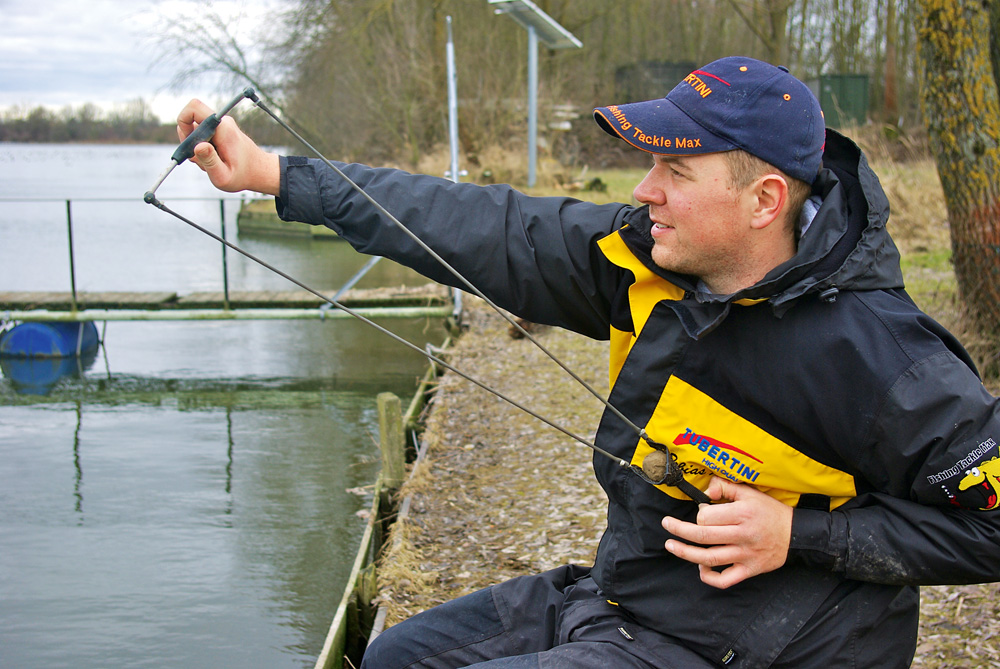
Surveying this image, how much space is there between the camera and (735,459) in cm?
181

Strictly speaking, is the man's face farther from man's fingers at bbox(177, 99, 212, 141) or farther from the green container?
the green container

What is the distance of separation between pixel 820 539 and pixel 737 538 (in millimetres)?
167

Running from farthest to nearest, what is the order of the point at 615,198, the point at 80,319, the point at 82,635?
the point at 615,198
the point at 80,319
the point at 82,635

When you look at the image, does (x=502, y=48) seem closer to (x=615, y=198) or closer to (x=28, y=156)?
(x=615, y=198)

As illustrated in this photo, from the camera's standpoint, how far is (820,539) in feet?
5.63

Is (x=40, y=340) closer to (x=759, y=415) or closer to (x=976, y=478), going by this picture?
(x=759, y=415)

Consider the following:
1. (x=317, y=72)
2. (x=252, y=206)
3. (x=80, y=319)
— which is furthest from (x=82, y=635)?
(x=317, y=72)

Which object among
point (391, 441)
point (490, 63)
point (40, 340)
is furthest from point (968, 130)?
point (490, 63)

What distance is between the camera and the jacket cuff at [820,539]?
1.71m

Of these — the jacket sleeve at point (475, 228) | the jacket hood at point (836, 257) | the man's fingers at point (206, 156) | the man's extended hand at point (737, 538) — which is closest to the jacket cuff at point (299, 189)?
the jacket sleeve at point (475, 228)

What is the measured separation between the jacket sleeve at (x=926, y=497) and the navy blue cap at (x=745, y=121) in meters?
0.51

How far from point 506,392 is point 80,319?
15.5 feet

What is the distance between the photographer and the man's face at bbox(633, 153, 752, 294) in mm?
1836

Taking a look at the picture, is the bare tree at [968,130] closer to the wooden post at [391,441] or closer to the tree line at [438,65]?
the wooden post at [391,441]
